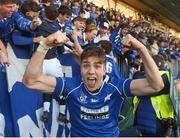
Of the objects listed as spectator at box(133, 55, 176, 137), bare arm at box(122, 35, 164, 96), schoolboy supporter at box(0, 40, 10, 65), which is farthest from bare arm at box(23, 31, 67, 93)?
spectator at box(133, 55, 176, 137)

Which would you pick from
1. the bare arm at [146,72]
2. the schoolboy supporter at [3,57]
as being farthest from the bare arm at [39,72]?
the schoolboy supporter at [3,57]

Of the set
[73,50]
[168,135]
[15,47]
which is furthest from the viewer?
[73,50]

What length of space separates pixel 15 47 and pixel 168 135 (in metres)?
2.16

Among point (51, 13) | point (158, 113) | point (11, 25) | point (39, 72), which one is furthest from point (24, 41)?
point (39, 72)

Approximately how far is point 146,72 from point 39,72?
2.79 ft

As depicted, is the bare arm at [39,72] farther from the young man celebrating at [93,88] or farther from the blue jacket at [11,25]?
the blue jacket at [11,25]

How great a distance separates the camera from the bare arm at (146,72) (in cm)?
346

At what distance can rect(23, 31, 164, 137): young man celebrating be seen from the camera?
347 cm

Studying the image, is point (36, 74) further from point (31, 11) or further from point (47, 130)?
point (31, 11)

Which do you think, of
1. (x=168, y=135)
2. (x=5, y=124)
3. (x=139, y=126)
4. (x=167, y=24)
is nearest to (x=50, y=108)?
(x=5, y=124)

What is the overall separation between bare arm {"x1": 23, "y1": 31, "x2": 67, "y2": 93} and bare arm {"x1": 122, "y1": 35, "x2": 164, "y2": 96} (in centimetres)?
59

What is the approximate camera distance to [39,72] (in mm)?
3518

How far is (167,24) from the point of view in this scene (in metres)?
50.0

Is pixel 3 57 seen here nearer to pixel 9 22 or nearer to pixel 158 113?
pixel 9 22
